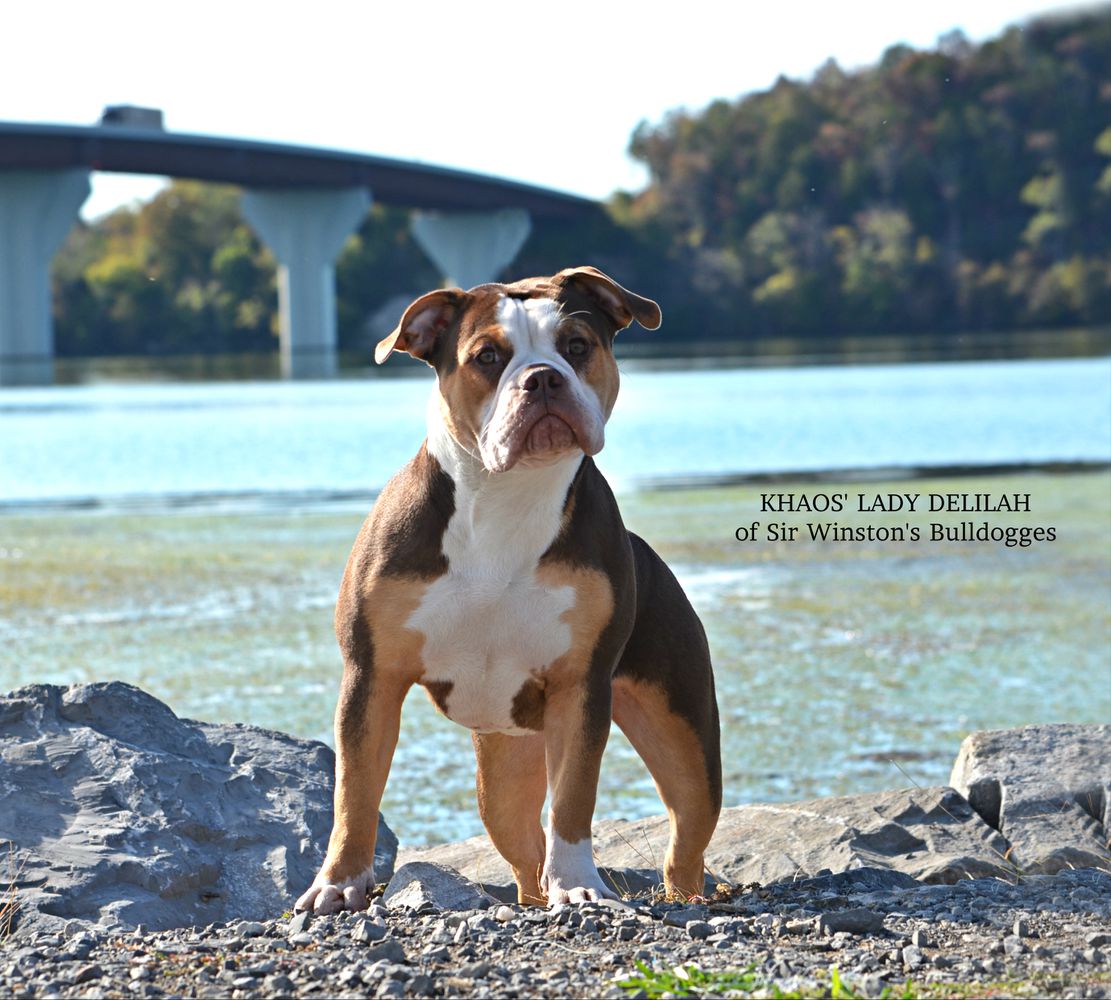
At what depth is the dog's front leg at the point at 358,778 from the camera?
4.52 metres

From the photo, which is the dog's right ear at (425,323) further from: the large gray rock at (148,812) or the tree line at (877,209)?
the tree line at (877,209)

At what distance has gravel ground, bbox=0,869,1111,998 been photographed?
3.71 meters

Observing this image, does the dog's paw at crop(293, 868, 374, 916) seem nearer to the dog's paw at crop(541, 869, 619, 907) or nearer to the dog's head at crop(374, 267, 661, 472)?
the dog's paw at crop(541, 869, 619, 907)

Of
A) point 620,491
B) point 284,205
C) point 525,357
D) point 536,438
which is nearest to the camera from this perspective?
point 536,438

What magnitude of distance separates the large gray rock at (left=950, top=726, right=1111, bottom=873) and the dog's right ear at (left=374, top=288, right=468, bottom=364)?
10.1 ft

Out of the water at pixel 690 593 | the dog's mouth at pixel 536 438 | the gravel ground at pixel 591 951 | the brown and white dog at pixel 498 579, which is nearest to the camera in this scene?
the gravel ground at pixel 591 951

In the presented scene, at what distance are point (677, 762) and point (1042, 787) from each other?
218 centimetres

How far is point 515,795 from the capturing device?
205 inches

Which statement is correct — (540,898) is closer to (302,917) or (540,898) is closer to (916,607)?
(302,917)

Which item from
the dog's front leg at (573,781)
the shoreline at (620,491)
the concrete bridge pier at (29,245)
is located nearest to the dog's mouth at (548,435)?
the dog's front leg at (573,781)

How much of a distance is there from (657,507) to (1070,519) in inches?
179

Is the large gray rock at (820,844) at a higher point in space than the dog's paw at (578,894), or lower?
lower

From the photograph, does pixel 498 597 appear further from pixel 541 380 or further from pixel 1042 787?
pixel 1042 787

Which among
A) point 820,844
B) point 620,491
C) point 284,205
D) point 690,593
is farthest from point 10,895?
point 284,205
